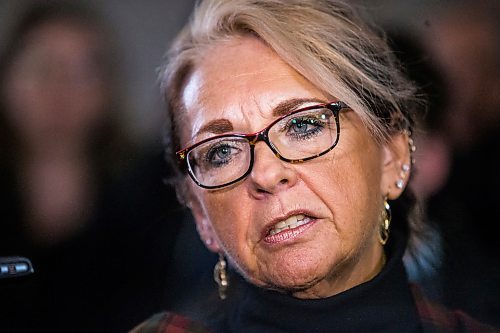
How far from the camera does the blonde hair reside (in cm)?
131

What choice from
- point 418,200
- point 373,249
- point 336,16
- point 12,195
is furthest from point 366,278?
point 12,195

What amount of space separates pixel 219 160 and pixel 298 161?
168mm

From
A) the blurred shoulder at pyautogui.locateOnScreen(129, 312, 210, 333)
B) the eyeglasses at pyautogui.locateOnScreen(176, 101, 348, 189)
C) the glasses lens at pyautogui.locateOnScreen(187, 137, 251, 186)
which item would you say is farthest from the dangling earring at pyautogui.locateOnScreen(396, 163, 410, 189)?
the blurred shoulder at pyautogui.locateOnScreen(129, 312, 210, 333)

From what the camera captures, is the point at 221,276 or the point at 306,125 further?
the point at 221,276

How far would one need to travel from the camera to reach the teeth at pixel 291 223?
1.23m

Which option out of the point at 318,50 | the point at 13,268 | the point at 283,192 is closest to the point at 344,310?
the point at 283,192

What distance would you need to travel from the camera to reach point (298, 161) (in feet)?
4.02

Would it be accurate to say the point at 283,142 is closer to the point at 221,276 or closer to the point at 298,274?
the point at 298,274

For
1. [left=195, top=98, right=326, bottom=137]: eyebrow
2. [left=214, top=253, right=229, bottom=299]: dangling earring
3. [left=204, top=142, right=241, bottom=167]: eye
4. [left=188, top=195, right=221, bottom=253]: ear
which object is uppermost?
[left=195, top=98, right=326, bottom=137]: eyebrow

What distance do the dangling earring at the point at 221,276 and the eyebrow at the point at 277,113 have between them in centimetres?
32

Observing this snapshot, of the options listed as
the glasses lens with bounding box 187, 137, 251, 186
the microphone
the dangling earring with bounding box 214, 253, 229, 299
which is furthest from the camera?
the dangling earring with bounding box 214, 253, 229, 299

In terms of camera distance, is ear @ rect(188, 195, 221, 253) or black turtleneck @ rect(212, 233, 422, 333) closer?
black turtleneck @ rect(212, 233, 422, 333)

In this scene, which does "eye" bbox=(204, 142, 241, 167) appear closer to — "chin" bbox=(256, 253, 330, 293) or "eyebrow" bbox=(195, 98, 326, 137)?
"eyebrow" bbox=(195, 98, 326, 137)

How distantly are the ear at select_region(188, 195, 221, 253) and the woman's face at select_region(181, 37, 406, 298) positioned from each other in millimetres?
98
